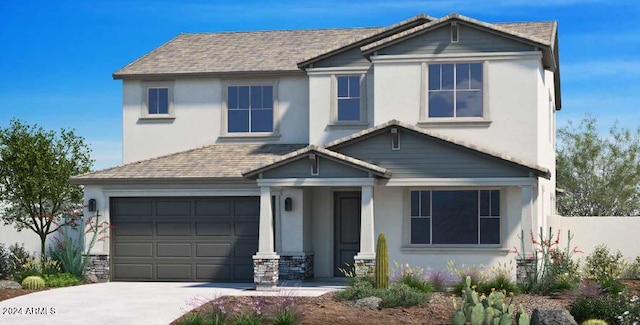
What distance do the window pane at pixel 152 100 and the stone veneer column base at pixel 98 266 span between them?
5.16 meters

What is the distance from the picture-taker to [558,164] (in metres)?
42.6

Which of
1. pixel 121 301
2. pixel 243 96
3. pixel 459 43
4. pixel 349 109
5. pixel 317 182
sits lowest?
pixel 121 301

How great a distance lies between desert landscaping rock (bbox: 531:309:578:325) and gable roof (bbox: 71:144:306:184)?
33.7 feet

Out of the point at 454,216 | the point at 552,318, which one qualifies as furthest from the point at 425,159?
the point at 552,318

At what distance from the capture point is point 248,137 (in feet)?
92.2

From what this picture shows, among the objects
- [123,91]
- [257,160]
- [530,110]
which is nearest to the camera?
[530,110]

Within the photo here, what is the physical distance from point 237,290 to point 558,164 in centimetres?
2349

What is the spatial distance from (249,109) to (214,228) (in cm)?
442

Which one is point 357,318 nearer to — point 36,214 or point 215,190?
point 215,190

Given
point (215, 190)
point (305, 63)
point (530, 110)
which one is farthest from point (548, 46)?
point (215, 190)

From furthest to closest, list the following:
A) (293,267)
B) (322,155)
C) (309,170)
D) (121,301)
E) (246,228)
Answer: (246,228) → (293,267) → (309,170) → (322,155) → (121,301)

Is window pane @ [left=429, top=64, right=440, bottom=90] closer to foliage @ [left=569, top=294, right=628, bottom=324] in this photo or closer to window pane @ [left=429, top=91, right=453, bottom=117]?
window pane @ [left=429, top=91, right=453, bottom=117]

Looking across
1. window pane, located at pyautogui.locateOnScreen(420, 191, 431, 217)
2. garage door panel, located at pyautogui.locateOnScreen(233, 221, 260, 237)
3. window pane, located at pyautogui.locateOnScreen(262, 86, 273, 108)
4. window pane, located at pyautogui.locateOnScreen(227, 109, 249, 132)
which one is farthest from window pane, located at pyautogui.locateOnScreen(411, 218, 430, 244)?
window pane, located at pyautogui.locateOnScreen(227, 109, 249, 132)

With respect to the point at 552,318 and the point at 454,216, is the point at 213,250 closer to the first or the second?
the point at 454,216
